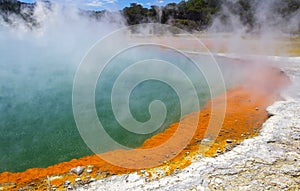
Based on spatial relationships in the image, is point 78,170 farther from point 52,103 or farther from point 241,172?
point 52,103

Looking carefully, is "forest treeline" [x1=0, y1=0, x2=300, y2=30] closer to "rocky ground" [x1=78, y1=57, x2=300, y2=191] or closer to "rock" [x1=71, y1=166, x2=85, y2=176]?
"rocky ground" [x1=78, y1=57, x2=300, y2=191]

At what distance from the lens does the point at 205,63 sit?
53.2 ft

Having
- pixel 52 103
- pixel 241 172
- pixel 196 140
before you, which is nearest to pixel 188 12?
pixel 52 103

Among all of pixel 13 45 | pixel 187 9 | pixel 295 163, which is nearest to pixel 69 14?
pixel 13 45

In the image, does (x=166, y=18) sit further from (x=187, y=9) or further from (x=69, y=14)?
(x=69, y=14)

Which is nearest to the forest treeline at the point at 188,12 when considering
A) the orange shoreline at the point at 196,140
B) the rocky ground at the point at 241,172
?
the orange shoreline at the point at 196,140

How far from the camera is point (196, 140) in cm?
641

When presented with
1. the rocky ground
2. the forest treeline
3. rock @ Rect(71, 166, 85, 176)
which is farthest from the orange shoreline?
the forest treeline

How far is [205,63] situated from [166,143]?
10.6m

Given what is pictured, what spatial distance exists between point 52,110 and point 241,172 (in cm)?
607

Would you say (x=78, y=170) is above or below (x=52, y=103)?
below

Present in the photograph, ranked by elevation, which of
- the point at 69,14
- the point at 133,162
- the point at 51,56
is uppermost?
the point at 69,14

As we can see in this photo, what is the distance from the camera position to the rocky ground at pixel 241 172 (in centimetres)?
451

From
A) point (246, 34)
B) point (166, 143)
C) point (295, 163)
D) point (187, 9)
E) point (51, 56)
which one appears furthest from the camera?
point (187, 9)
